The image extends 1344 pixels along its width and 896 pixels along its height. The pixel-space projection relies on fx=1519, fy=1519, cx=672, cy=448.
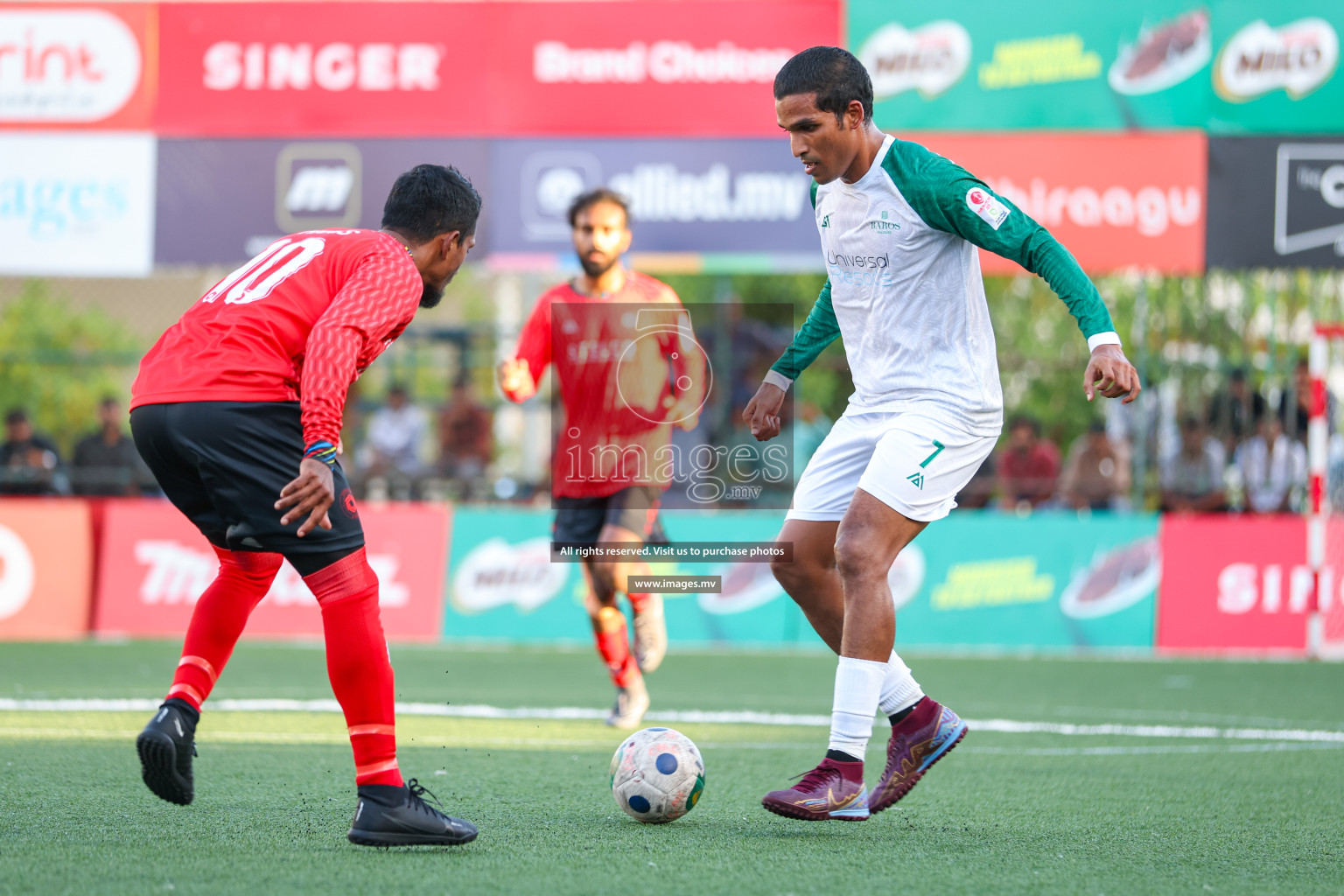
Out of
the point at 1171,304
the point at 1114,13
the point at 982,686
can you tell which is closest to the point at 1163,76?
the point at 1114,13

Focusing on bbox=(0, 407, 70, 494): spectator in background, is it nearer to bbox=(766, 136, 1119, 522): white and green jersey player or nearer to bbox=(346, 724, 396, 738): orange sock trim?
bbox=(766, 136, 1119, 522): white and green jersey player

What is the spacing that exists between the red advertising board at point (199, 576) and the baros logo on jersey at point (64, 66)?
11.6 ft

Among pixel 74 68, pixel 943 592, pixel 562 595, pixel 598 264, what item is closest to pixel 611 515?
pixel 598 264

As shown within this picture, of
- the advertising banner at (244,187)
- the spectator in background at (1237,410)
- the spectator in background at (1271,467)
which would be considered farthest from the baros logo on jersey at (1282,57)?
the advertising banner at (244,187)

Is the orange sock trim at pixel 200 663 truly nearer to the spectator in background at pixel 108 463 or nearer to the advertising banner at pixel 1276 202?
the spectator in background at pixel 108 463

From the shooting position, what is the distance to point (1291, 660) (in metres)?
12.1

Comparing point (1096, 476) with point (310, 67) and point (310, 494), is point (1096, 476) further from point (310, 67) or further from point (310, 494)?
point (310, 494)

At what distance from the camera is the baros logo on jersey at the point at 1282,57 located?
12938 mm

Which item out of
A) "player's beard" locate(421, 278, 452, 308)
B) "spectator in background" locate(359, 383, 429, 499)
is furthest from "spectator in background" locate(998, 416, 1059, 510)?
"player's beard" locate(421, 278, 452, 308)

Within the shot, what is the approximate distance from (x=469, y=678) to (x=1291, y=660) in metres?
6.67

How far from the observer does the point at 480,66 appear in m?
13.3

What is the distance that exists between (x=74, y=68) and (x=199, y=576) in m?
4.68

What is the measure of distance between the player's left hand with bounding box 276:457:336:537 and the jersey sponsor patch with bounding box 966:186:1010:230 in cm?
211

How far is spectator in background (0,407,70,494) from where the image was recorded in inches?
547
